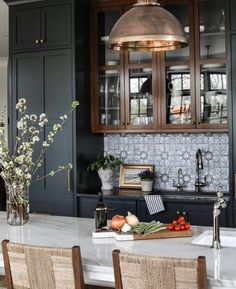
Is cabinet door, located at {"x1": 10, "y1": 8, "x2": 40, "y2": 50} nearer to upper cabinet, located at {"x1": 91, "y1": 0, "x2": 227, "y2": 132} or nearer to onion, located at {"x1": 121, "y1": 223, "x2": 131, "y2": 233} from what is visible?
upper cabinet, located at {"x1": 91, "y1": 0, "x2": 227, "y2": 132}

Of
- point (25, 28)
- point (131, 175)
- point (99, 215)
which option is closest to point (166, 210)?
point (131, 175)

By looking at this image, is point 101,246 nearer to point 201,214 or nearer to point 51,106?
point 201,214

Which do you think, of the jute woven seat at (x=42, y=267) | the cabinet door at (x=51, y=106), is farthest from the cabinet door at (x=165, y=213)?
the jute woven seat at (x=42, y=267)

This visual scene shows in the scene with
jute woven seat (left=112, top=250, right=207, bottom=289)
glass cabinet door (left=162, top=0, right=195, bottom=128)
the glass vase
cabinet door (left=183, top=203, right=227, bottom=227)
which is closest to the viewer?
jute woven seat (left=112, top=250, right=207, bottom=289)

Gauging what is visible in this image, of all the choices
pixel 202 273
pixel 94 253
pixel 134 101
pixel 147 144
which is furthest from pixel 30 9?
pixel 202 273

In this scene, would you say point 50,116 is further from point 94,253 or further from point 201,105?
point 94,253

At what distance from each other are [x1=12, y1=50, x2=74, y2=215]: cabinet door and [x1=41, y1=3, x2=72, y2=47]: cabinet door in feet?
0.38

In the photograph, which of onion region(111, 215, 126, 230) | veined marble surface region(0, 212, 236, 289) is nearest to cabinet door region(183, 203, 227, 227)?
veined marble surface region(0, 212, 236, 289)

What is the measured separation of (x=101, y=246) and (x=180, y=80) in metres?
2.49

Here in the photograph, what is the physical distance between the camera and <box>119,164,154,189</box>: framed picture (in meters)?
4.83

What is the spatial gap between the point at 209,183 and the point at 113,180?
1022 millimetres

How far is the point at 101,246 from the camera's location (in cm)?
236

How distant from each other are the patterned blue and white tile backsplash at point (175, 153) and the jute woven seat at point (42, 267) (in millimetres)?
2867

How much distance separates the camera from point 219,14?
437 centimetres
